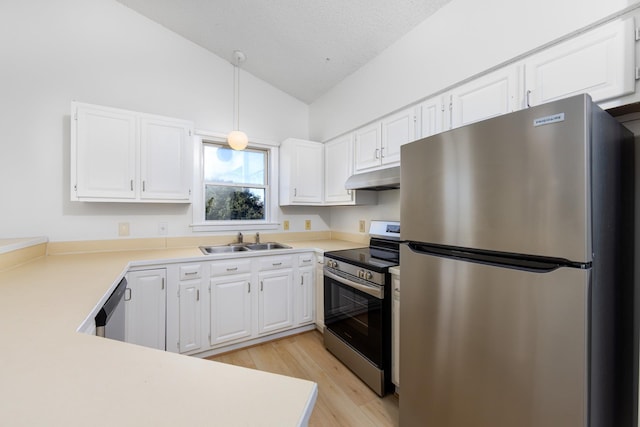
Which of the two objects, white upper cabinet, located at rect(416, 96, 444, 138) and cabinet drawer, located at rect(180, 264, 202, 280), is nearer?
white upper cabinet, located at rect(416, 96, 444, 138)

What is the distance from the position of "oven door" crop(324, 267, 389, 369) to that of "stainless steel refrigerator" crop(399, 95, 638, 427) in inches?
15.4

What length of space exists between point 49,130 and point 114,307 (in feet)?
5.95

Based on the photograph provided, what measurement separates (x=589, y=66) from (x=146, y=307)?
116 inches

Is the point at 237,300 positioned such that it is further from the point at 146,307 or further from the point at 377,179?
the point at 377,179

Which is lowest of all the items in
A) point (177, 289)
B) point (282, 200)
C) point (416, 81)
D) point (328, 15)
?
point (177, 289)

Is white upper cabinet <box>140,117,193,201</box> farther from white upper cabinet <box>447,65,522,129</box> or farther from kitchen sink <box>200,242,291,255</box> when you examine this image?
white upper cabinet <box>447,65,522,129</box>

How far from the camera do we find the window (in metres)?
2.84

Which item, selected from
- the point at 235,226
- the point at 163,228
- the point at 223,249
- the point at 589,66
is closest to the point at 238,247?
the point at 223,249

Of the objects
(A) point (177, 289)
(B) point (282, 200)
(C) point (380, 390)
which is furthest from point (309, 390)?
(B) point (282, 200)

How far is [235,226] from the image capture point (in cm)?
291

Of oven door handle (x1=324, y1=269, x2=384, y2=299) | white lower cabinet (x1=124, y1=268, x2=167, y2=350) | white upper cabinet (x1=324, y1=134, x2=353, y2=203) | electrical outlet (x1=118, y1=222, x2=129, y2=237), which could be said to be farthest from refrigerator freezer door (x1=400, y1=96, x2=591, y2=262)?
electrical outlet (x1=118, y1=222, x2=129, y2=237)

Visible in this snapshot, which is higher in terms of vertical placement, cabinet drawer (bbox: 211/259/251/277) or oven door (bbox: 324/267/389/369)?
cabinet drawer (bbox: 211/259/251/277)

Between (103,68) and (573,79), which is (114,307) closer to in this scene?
(103,68)

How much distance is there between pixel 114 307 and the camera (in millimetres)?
1354
